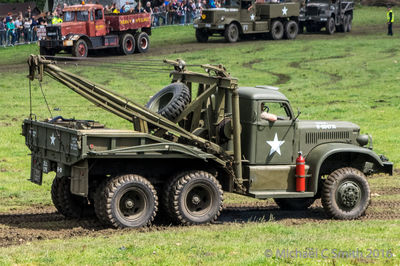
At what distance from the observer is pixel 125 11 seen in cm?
4353

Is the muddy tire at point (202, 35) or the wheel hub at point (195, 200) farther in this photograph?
the muddy tire at point (202, 35)

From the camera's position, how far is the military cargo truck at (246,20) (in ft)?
140

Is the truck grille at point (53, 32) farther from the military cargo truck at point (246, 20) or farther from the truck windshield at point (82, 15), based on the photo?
the military cargo truck at point (246, 20)

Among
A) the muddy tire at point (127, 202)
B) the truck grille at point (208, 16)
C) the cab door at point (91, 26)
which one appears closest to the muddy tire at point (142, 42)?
the cab door at point (91, 26)

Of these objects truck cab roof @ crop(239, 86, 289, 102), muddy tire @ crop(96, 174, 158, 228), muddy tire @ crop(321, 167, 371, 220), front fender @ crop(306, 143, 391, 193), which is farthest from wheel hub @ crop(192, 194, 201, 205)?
muddy tire @ crop(321, 167, 371, 220)

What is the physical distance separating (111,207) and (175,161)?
1.50m

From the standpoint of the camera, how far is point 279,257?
34.6ft

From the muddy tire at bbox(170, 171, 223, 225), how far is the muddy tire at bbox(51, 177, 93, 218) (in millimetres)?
1903

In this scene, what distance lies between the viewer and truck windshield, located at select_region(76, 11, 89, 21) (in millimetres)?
38781

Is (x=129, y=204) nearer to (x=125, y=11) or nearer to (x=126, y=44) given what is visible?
(x=126, y=44)

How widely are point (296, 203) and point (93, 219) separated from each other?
4.11 meters

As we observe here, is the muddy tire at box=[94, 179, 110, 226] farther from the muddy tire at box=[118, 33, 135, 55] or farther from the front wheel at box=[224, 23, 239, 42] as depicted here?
the front wheel at box=[224, 23, 239, 42]

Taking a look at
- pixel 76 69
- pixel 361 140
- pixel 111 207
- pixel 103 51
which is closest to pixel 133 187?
pixel 111 207

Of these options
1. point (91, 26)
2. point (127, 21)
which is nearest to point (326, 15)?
point (127, 21)
